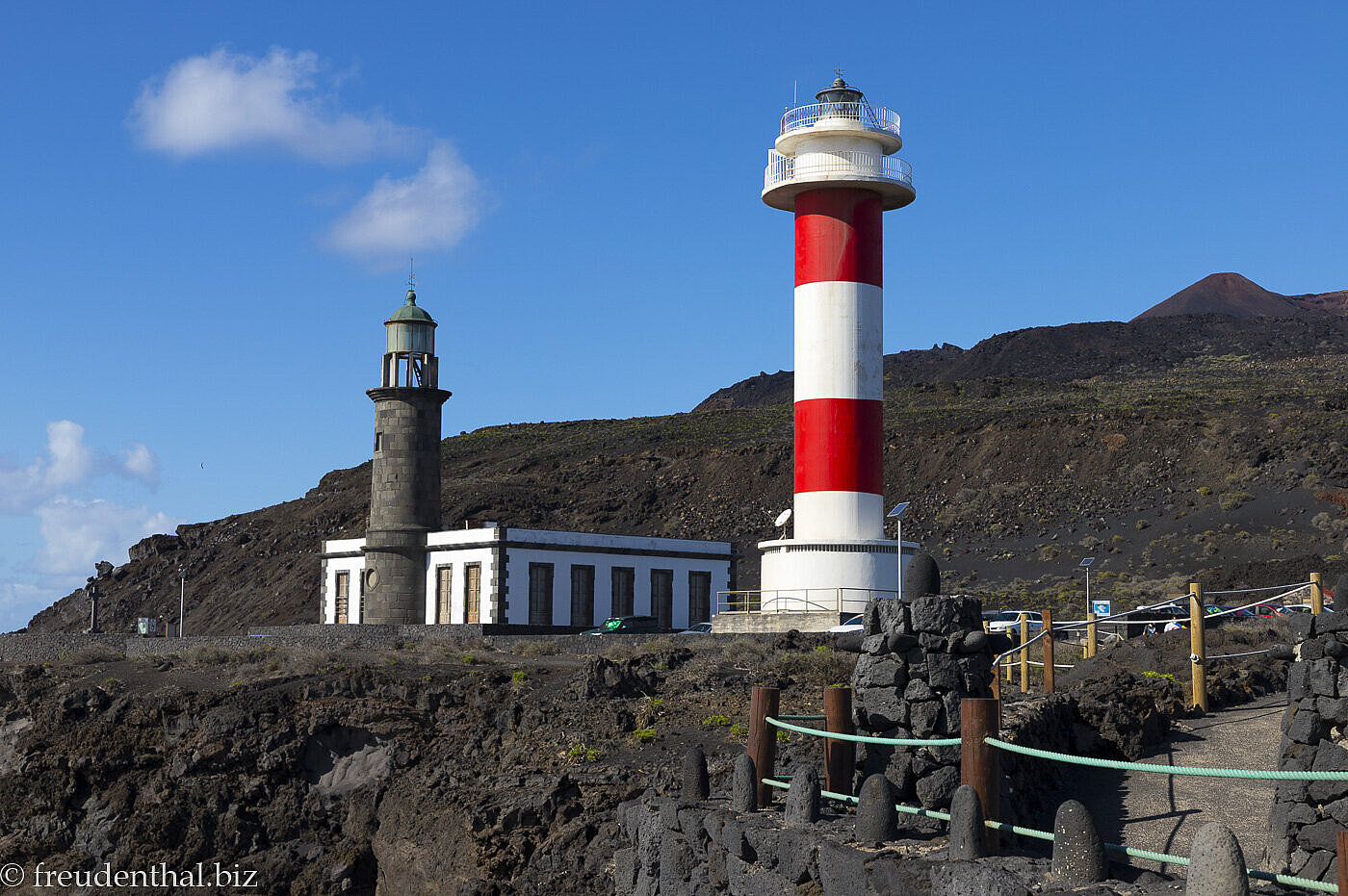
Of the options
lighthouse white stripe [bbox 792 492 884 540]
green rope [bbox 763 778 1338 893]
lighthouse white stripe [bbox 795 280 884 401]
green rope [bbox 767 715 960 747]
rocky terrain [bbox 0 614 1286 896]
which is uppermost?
lighthouse white stripe [bbox 795 280 884 401]

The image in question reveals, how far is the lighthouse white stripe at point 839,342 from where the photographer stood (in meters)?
29.5

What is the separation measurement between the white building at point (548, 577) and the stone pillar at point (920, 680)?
2585cm

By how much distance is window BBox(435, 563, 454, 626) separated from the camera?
37594 mm

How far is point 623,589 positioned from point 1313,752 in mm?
30387

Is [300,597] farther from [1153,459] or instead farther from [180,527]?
[1153,459]

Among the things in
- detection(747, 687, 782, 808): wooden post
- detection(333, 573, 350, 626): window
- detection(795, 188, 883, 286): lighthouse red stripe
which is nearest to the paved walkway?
detection(747, 687, 782, 808): wooden post

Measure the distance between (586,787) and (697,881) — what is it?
5639 mm

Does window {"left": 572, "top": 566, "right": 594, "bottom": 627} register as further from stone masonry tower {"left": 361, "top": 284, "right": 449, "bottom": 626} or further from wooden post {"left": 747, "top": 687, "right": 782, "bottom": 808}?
wooden post {"left": 747, "top": 687, "right": 782, "bottom": 808}

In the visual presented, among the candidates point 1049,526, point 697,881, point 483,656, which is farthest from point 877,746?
point 1049,526

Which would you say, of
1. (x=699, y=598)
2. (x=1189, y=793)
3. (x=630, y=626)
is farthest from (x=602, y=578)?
(x=1189, y=793)

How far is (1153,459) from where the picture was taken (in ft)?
228

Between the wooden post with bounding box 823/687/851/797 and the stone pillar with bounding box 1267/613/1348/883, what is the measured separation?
301 centimetres

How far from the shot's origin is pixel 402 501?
125ft

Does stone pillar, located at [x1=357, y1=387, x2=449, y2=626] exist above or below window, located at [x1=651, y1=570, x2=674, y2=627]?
above
